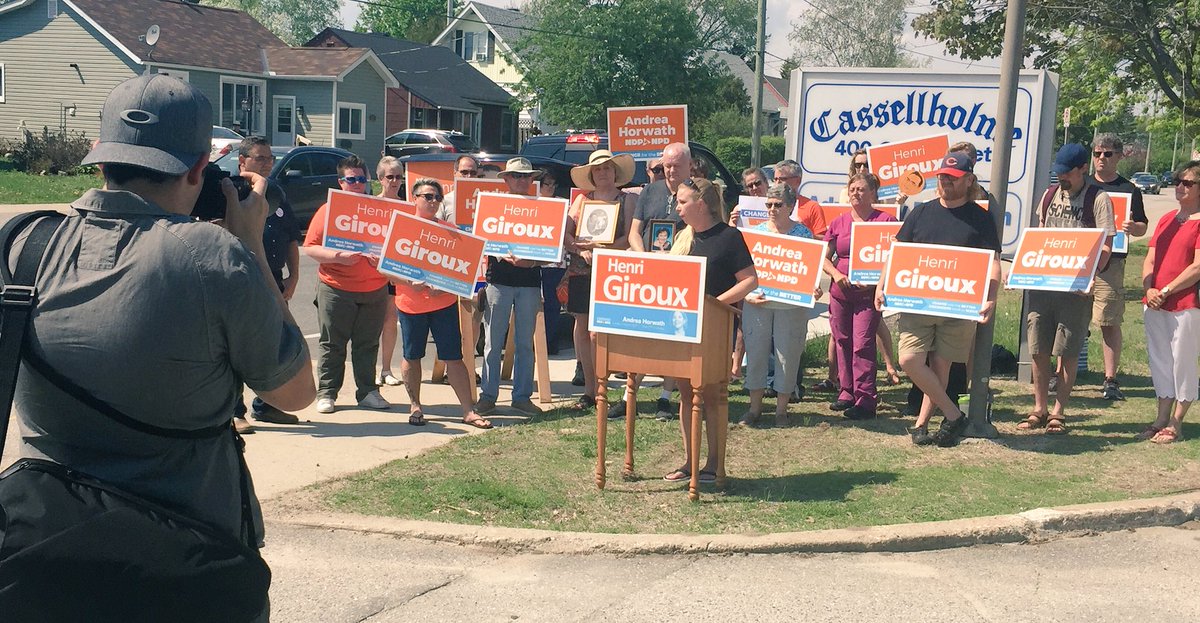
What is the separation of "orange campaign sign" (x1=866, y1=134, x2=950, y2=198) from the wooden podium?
3.96 meters

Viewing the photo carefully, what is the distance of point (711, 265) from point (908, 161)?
13.1 ft

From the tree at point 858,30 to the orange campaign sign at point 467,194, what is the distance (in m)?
64.3

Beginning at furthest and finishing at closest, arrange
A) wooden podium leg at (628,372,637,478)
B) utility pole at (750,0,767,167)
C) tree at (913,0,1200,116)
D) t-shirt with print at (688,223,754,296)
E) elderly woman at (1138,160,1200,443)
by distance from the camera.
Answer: utility pole at (750,0,767,167)
tree at (913,0,1200,116)
elderly woman at (1138,160,1200,443)
t-shirt with print at (688,223,754,296)
wooden podium leg at (628,372,637,478)

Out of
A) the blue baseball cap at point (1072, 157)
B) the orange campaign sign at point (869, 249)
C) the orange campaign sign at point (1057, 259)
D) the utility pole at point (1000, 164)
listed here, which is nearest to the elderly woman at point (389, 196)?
the orange campaign sign at point (869, 249)

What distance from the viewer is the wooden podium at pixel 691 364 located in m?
6.61

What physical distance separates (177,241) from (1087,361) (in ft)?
35.9

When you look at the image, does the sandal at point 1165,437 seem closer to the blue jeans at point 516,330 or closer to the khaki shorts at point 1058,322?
the khaki shorts at point 1058,322

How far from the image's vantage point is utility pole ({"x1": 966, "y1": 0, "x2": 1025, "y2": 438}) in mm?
8039

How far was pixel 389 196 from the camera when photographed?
30.2 ft

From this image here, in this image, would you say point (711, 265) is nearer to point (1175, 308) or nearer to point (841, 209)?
point (1175, 308)

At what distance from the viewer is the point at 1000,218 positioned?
319 inches

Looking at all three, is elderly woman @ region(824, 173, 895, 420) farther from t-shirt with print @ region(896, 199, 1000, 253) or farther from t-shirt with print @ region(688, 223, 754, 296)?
t-shirt with print @ region(688, 223, 754, 296)

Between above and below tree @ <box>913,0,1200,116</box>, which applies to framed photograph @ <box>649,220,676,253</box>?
below

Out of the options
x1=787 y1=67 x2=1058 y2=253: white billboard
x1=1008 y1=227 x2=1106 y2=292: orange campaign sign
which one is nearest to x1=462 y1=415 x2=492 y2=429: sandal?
x1=1008 y1=227 x2=1106 y2=292: orange campaign sign
